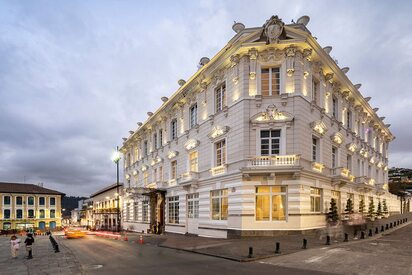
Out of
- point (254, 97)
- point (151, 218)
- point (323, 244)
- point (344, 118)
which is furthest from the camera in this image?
point (151, 218)

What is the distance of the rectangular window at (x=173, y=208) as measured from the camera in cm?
3522

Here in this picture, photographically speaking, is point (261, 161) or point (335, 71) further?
point (335, 71)

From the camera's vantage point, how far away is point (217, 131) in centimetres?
2748

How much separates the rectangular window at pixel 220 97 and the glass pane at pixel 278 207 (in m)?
8.43

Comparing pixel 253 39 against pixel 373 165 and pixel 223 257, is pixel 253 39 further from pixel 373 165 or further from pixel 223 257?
pixel 373 165

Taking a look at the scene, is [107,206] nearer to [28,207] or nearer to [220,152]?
[28,207]

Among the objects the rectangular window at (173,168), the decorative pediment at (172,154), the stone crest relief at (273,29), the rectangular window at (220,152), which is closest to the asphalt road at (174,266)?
the rectangular window at (220,152)

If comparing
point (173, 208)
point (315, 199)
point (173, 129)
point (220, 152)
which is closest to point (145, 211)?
point (173, 208)

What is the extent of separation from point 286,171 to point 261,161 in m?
1.84

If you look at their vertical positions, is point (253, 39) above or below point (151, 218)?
above

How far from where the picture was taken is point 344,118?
3228 centimetres

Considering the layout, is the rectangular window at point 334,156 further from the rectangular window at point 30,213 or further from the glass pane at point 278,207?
the rectangular window at point 30,213

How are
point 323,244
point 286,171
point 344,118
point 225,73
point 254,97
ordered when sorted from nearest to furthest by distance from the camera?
1. point 323,244
2. point 286,171
3. point 254,97
4. point 225,73
5. point 344,118

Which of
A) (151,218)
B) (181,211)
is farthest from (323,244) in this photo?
(151,218)
